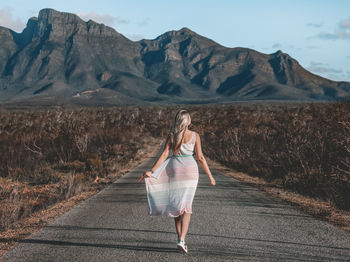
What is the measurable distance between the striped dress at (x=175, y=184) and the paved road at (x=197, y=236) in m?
0.60

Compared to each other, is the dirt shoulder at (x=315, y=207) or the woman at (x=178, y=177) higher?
the woman at (x=178, y=177)

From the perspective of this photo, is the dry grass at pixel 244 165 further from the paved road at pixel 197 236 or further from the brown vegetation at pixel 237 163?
the paved road at pixel 197 236

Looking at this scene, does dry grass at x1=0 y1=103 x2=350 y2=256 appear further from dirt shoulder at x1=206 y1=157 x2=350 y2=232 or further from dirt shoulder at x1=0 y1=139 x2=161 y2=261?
dirt shoulder at x1=0 y1=139 x2=161 y2=261

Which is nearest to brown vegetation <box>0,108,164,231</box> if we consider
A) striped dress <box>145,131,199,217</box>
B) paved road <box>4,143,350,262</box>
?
paved road <box>4,143,350,262</box>

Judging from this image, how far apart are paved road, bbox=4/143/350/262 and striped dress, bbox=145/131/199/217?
1.96ft

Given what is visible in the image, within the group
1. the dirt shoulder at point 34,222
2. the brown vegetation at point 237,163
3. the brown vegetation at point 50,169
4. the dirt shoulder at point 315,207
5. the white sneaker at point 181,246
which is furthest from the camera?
the brown vegetation at point 237,163

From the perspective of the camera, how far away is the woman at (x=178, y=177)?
550cm

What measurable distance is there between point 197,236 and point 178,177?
1259mm

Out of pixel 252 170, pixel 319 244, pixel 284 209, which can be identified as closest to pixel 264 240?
pixel 319 244

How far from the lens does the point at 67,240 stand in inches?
242

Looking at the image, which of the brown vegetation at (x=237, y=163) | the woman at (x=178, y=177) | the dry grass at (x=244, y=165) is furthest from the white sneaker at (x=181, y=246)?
the brown vegetation at (x=237, y=163)

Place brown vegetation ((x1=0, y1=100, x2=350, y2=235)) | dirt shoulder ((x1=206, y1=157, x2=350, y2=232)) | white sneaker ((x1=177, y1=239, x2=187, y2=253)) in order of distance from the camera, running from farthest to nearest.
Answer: brown vegetation ((x1=0, y1=100, x2=350, y2=235)) → dirt shoulder ((x1=206, y1=157, x2=350, y2=232)) → white sneaker ((x1=177, y1=239, x2=187, y2=253))

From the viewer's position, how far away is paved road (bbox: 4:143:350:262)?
213 inches

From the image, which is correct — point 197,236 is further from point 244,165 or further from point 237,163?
point 237,163
